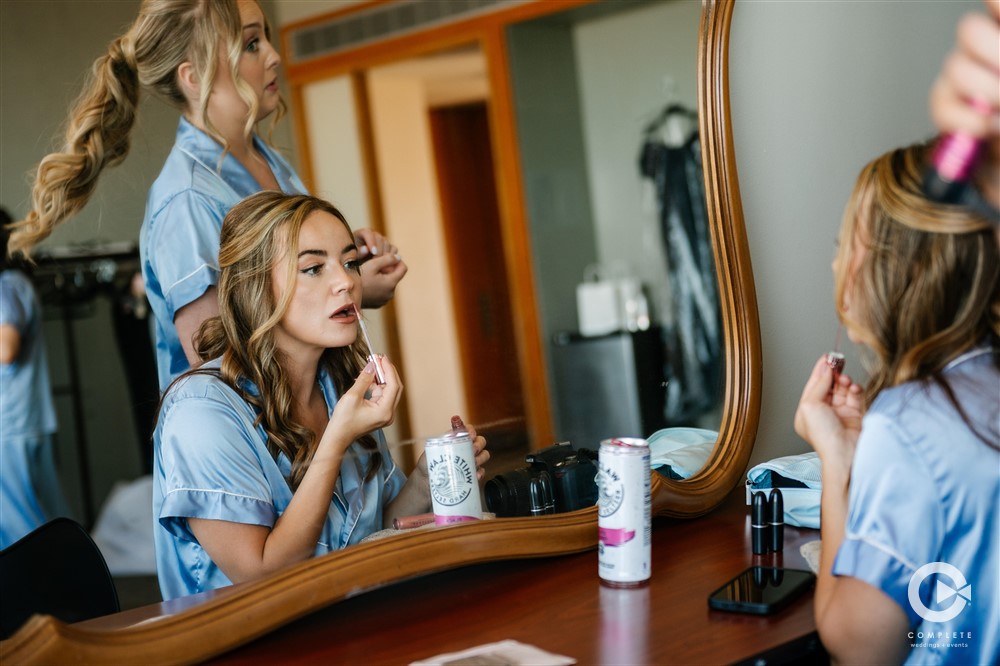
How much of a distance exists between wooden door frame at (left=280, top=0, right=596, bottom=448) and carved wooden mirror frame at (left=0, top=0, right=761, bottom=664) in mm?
153

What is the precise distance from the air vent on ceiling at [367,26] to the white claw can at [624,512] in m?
0.59

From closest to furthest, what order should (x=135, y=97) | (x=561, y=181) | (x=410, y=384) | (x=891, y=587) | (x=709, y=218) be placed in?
(x=891, y=587) < (x=135, y=97) < (x=410, y=384) < (x=709, y=218) < (x=561, y=181)

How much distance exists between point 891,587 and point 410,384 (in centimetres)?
60

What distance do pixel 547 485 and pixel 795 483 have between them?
403 mm

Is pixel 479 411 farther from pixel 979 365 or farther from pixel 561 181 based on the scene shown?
pixel 561 181

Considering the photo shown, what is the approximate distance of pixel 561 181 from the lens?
224 cm

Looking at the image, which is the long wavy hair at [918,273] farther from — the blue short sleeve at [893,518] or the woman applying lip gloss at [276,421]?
the woman applying lip gloss at [276,421]

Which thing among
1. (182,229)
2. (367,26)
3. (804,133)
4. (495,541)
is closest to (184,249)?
(182,229)

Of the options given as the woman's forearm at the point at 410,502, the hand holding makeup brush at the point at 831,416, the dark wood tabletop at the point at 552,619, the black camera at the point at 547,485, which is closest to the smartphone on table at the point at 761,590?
the dark wood tabletop at the point at 552,619

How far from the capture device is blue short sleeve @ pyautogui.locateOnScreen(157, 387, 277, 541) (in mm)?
1152

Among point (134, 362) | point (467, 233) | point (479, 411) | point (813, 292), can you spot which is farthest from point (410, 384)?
point (813, 292)

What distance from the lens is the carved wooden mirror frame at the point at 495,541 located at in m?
0.96

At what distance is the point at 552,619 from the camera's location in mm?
1139

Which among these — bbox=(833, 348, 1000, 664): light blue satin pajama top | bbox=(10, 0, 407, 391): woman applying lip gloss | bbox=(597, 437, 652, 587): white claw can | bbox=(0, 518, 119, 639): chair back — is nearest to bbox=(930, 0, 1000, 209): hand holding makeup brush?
bbox=(833, 348, 1000, 664): light blue satin pajama top
